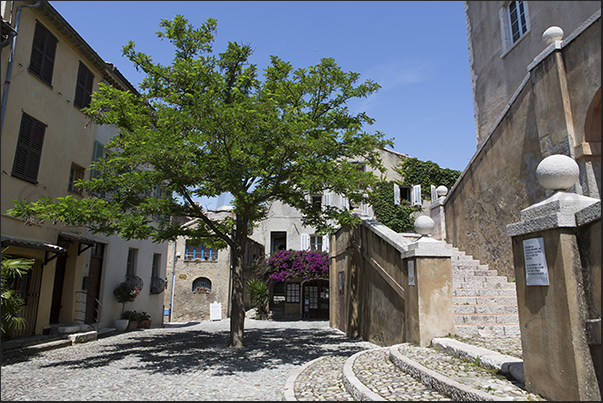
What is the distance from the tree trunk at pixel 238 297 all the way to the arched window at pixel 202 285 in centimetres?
1448

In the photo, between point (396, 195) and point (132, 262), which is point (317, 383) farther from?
point (396, 195)

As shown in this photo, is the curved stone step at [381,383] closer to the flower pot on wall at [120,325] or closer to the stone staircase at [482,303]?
the stone staircase at [482,303]

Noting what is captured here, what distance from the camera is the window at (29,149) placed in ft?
31.3

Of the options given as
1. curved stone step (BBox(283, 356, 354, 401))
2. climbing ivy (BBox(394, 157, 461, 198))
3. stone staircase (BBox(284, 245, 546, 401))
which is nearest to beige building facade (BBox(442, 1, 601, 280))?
stone staircase (BBox(284, 245, 546, 401))

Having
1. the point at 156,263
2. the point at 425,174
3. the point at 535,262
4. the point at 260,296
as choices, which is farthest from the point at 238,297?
the point at 425,174

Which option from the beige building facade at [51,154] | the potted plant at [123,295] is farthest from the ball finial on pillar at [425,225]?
the potted plant at [123,295]

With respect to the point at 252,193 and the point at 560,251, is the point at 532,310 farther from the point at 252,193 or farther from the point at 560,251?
the point at 252,193

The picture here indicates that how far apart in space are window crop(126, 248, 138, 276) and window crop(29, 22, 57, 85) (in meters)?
7.11

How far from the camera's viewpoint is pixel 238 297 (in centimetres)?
980

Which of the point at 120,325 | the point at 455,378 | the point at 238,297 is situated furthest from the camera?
the point at 120,325

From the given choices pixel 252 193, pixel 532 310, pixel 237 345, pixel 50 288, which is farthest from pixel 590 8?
pixel 50 288

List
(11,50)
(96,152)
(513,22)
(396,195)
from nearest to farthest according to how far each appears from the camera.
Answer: (11,50)
(96,152)
(513,22)
(396,195)

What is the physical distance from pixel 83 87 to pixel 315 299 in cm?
1758

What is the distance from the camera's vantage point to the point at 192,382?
5871 millimetres
